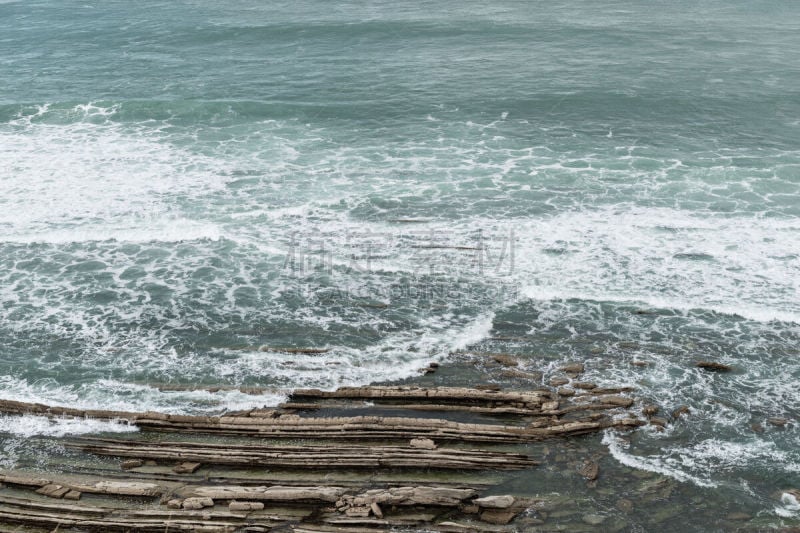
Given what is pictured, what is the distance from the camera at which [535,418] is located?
81.8ft

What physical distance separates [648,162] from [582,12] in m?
40.9

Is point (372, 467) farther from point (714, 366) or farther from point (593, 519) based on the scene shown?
point (714, 366)

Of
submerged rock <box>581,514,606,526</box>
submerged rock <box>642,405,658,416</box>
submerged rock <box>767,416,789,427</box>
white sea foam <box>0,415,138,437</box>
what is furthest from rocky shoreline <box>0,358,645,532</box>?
submerged rock <box>767,416,789,427</box>

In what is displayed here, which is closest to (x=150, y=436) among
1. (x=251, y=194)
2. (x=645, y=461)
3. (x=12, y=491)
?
(x=12, y=491)

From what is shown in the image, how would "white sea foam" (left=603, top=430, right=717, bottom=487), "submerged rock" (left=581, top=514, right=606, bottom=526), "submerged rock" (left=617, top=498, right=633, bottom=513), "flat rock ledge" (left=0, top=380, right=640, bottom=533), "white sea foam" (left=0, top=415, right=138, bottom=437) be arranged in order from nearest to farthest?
"submerged rock" (left=581, top=514, right=606, bottom=526) < "flat rock ledge" (left=0, top=380, right=640, bottom=533) < "submerged rock" (left=617, top=498, right=633, bottom=513) < "white sea foam" (left=603, top=430, right=717, bottom=487) < "white sea foam" (left=0, top=415, right=138, bottom=437)

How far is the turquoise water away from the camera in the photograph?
28188 millimetres

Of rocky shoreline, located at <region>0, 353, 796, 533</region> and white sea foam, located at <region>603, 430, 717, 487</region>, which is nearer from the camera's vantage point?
rocky shoreline, located at <region>0, 353, 796, 533</region>

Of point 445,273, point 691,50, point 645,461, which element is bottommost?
point 645,461

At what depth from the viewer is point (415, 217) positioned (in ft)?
131

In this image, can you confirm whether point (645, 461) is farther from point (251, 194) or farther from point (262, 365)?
point (251, 194)

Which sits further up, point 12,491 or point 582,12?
point 582,12

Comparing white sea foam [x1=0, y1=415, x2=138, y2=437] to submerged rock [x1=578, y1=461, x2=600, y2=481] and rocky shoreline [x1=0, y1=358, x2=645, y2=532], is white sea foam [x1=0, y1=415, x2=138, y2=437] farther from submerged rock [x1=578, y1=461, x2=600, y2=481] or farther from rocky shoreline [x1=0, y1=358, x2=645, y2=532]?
submerged rock [x1=578, y1=461, x2=600, y2=481]

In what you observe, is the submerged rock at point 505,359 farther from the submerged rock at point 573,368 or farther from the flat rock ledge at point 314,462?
the flat rock ledge at point 314,462

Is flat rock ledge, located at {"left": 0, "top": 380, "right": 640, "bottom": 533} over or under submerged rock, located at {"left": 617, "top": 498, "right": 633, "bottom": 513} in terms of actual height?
over
